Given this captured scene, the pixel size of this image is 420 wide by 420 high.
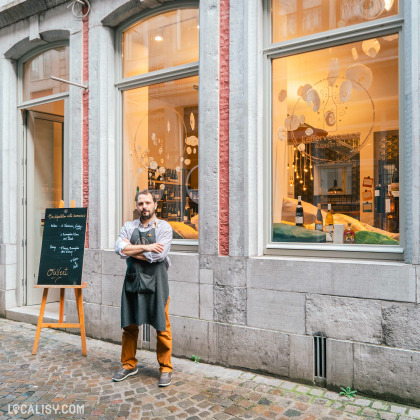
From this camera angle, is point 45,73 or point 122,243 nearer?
point 122,243

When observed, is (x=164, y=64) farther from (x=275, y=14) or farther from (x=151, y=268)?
(x=151, y=268)

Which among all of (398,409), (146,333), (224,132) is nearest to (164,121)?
(224,132)

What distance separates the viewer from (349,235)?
459cm

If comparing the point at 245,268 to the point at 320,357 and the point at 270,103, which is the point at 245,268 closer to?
the point at 320,357

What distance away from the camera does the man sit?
424 centimetres

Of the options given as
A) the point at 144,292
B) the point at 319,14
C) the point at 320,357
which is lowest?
the point at 320,357

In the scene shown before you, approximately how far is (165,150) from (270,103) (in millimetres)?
1721

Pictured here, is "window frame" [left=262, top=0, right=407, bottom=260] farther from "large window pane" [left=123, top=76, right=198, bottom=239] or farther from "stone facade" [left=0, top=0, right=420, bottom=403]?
"large window pane" [left=123, top=76, right=198, bottom=239]

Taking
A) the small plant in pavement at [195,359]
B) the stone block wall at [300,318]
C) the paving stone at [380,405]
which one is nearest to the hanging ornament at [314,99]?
the stone block wall at [300,318]

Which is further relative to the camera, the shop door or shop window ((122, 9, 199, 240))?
the shop door

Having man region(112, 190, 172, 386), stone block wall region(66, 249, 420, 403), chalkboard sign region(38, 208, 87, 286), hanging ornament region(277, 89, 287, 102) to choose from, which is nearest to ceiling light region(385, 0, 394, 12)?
hanging ornament region(277, 89, 287, 102)

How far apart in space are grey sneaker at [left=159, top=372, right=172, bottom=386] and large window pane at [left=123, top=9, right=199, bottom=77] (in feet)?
12.5

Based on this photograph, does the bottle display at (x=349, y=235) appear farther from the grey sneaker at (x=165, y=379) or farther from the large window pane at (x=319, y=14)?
the grey sneaker at (x=165, y=379)

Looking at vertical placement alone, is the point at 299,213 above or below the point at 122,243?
above
